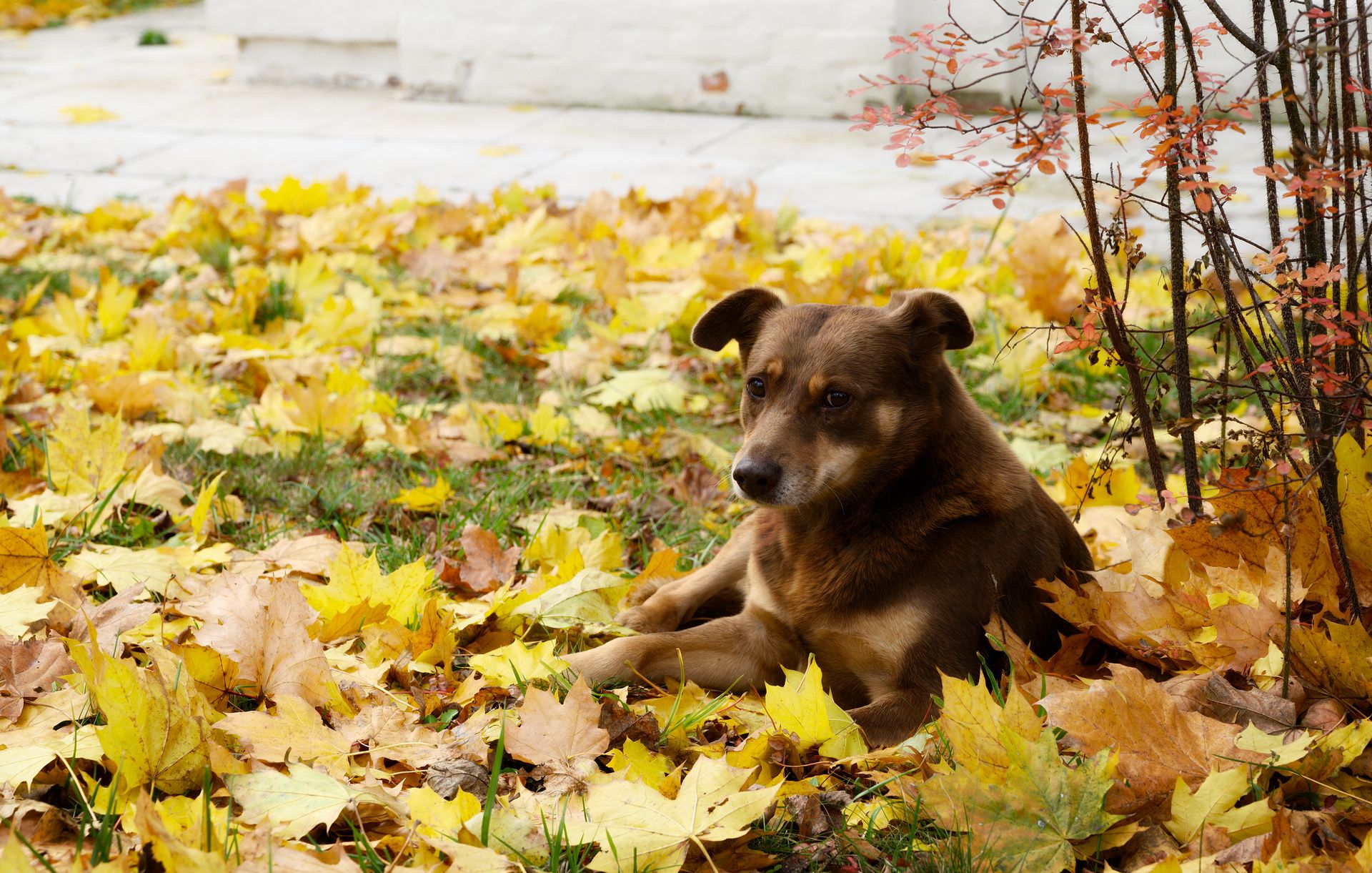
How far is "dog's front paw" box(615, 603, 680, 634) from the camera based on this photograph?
3.04m

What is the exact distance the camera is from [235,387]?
4652 mm

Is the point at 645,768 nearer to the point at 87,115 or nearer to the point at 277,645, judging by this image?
the point at 277,645

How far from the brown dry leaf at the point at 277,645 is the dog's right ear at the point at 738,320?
47.4 inches

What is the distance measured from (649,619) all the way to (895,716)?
0.73m

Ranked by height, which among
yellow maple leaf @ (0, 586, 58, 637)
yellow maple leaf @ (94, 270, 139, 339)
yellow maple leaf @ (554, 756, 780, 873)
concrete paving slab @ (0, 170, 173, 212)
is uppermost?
concrete paving slab @ (0, 170, 173, 212)

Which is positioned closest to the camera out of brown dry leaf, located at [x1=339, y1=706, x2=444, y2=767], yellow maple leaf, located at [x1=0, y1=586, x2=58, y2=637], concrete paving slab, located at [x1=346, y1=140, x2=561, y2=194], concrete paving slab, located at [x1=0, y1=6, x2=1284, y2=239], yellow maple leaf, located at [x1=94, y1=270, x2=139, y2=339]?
brown dry leaf, located at [x1=339, y1=706, x2=444, y2=767]

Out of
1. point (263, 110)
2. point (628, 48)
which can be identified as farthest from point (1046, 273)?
point (263, 110)

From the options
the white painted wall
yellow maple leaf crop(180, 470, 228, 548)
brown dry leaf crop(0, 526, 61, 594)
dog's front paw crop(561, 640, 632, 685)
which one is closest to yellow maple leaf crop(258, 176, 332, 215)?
yellow maple leaf crop(180, 470, 228, 548)

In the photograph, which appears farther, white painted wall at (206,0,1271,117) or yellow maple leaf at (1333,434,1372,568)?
white painted wall at (206,0,1271,117)

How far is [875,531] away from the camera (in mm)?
2758

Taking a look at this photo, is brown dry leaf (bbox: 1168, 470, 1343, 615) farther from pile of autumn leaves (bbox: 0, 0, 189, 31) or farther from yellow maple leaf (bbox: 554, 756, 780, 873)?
pile of autumn leaves (bbox: 0, 0, 189, 31)

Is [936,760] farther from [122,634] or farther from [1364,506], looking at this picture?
[122,634]

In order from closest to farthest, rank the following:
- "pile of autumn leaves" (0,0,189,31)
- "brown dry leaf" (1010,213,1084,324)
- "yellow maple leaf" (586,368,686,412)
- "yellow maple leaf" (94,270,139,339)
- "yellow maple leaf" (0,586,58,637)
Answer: "yellow maple leaf" (0,586,58,637) → "yellow maple leaf" (586,368,686,412) → "yellow maple leaf" (94,270,139,339) → "brown dry leaf" (1010,213,1084,324) → "pile of autumn leaves" (0,0,189,31)

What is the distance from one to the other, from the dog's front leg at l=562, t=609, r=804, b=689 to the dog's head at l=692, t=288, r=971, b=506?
335 mm
